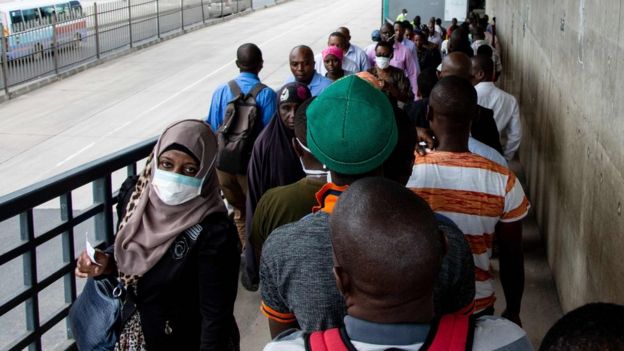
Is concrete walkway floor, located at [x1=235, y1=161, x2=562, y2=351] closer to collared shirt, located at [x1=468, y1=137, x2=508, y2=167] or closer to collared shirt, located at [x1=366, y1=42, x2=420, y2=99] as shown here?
collared shirt, located at [x1=468, y1=137, x2=508, y2=167]

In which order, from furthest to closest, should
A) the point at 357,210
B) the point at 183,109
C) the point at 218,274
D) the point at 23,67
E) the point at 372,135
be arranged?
the point at 23,67 → the point at 183,109 → the point at 218,274 → the point at 372,135 → the point at 357,210

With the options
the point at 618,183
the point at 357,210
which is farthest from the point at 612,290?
the point at 357,210

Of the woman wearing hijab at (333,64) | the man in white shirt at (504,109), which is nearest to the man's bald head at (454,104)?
the man in white shirt at (504,109)

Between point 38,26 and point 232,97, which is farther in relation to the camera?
point 38,26

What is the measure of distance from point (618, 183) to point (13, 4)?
25.0 m

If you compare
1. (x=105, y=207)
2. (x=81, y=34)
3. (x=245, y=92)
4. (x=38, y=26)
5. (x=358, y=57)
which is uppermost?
(x=245, y=92)

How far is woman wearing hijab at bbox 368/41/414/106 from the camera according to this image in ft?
29.6

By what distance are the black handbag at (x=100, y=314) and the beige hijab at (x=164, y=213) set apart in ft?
0.53

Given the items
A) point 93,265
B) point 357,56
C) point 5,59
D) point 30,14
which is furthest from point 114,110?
point 93,265

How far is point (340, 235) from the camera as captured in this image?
2.04 meters

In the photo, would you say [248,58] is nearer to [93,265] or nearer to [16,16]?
[93,265]

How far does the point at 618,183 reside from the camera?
417cm

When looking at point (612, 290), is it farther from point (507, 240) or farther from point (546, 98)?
point (546, 98)

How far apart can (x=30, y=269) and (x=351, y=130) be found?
2.43m
